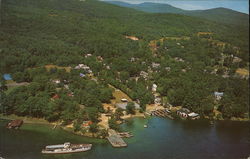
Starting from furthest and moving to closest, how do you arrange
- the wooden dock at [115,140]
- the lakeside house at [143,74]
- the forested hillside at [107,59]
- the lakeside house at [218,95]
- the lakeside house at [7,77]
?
the lakeside house at [143,74]
the lakeside house at [7,77]
the lakeside house at [218,95]
the forested hillside at [107,59]
the wooden dock at [115,140]

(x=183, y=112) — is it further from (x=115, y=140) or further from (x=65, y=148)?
(x=65, y=148)

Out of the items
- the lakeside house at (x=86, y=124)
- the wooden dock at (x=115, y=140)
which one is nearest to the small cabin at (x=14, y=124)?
the lakeside house at (x=86, y=124)

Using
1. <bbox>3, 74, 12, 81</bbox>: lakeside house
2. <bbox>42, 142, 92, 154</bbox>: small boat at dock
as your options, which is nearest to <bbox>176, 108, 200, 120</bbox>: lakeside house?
<bbox>42, 142, 92, 154</bbox>: small boat at dock

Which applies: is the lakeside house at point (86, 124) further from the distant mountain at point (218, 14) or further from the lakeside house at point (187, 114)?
the distant mountain at point (218, 14)

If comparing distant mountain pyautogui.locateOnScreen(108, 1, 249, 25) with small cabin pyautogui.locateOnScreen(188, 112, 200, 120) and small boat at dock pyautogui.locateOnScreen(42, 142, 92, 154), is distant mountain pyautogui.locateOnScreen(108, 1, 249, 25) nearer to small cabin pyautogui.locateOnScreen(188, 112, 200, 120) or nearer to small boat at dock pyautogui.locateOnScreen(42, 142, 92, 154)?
small cabin pyautogui.locateOnScreen(188, 112, 200, 120)

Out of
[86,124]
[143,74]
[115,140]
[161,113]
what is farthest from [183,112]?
[143,74]
